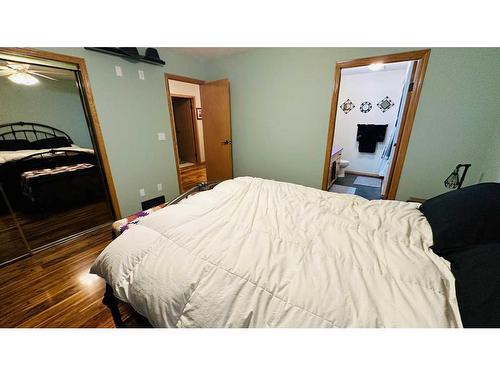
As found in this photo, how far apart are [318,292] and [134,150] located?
8.98 feet

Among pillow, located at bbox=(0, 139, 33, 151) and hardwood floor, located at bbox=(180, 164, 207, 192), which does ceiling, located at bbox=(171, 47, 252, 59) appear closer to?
hardwood floor, located at bbox=(180, 164, 207, 192)

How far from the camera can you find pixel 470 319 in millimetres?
545

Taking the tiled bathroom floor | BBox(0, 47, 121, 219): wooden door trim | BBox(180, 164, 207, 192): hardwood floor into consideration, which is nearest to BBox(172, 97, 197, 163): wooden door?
BBox(180, 164, 207, 192): hardwood floor

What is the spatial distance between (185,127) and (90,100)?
3.96 meters

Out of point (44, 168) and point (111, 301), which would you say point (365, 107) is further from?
point (44, 168)

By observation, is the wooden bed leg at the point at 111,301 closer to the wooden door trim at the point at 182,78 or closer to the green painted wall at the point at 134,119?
the green painted wall at the point at 134,119

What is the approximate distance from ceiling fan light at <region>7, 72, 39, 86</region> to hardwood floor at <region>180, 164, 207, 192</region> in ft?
8.07

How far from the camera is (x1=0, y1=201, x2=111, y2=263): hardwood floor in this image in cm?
197

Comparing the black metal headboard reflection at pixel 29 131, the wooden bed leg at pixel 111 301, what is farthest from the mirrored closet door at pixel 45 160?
the wooden bed leg at pixel 111 301

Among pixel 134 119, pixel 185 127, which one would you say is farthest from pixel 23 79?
pixel 185 127

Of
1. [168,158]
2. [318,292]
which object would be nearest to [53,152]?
[168,158]

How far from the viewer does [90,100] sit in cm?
202

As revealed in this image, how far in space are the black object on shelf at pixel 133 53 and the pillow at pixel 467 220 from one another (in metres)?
3.23
